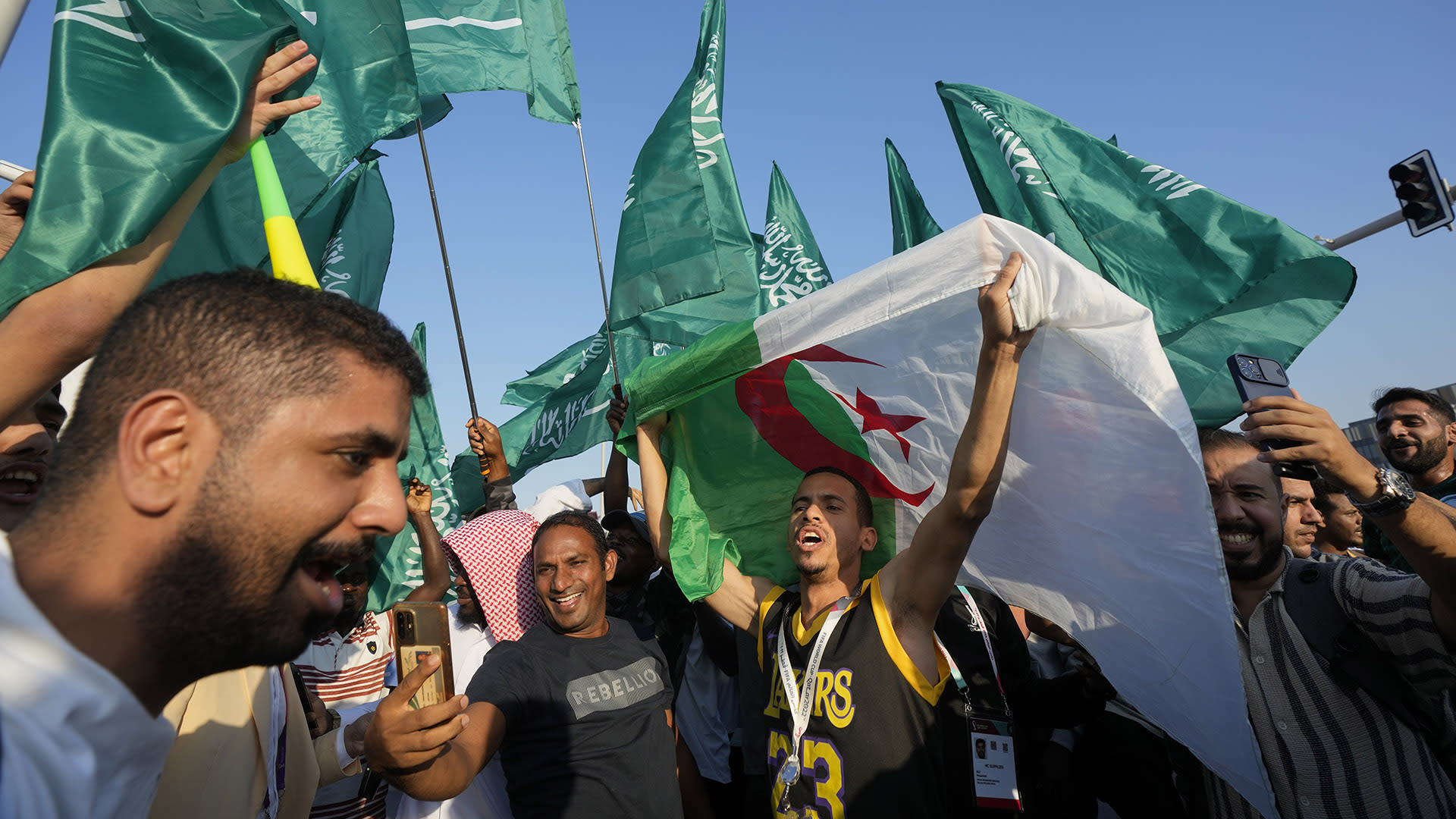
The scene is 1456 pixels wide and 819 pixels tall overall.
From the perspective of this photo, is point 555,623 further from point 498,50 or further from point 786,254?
point 786,254

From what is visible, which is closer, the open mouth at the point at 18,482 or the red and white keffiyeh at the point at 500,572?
the open mouth at the point at 18,482

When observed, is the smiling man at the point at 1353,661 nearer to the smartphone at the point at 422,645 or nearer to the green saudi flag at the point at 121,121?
the smartphone at the point at 422,645

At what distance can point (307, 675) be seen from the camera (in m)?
4.57

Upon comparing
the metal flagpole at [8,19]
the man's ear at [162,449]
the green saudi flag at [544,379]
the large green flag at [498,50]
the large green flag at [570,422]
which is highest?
the large green flag at [498,50]

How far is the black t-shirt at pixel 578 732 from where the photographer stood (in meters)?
2.98

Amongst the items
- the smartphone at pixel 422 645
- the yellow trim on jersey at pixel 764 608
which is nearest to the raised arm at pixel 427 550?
the yellow trim on jersey at pixel 764 608

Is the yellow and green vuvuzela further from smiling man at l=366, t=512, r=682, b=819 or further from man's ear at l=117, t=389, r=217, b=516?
smiling man at l=366, t=512, r=682, b=819

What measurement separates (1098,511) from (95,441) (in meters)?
2.59

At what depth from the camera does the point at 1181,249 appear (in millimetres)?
4156

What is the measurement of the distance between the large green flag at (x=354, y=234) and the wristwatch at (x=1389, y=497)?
15.6ft

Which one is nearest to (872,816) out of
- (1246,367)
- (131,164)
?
(1246,367)

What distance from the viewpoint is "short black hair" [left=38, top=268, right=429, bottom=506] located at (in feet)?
3.83

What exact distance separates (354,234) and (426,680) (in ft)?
13.4

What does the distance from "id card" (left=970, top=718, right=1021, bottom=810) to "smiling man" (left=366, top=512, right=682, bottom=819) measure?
115 centimetres
